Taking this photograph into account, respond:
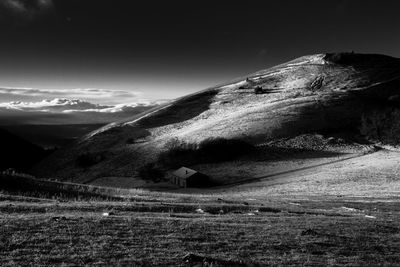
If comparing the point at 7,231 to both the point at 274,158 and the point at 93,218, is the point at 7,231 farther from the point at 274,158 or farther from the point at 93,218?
the point at 274,158

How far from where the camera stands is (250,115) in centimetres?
14475

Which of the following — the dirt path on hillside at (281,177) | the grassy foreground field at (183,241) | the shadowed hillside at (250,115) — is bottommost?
the grassy foreground field at (183,241)

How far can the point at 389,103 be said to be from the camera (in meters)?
146

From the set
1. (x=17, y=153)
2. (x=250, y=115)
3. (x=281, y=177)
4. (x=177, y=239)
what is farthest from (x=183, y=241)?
(x=17, y=153)

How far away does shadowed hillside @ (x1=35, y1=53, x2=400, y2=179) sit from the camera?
416ft

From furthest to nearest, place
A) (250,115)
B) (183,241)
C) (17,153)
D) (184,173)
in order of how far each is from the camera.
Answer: (17,153) < (250,115) < (184,173) < (183,241)

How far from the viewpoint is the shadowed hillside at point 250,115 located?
12675cm

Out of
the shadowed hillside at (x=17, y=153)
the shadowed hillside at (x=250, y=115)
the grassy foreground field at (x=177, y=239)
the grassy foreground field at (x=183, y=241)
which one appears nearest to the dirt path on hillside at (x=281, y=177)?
the shadowed hillside at (x=250, y=115)

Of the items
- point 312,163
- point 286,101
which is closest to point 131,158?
point 312,163

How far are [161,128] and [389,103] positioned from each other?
84.5m

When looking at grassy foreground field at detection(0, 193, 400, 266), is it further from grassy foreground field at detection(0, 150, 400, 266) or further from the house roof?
the house roof

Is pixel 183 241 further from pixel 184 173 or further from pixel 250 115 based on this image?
pixel 250 115

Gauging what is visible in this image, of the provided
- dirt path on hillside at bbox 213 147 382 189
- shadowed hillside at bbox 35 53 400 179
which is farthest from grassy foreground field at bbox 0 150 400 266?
shadowed hillside at bbox 35 53 400 179

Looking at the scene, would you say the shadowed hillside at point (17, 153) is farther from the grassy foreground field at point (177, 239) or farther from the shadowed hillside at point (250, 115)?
the grassy foreground field at point (177, 239)
